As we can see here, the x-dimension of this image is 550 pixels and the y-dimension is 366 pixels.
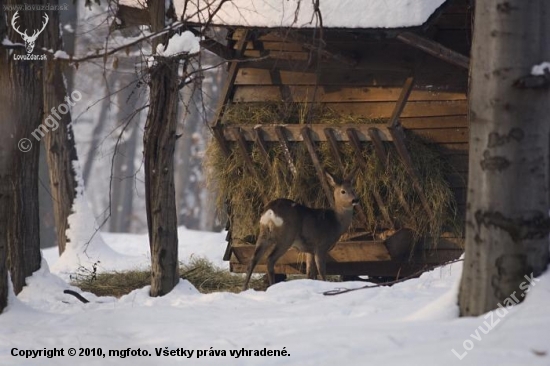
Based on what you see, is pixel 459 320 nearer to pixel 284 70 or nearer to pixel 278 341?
pixel 278 341

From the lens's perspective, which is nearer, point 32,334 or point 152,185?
point 32,334

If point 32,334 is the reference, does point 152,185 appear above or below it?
above

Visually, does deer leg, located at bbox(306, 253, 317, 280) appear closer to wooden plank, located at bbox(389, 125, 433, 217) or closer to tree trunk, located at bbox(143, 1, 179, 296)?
wooden plank, located at bbox(389, 125, 433, 217)

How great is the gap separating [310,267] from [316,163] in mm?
1456

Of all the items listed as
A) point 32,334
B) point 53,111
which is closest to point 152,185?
point 32,334

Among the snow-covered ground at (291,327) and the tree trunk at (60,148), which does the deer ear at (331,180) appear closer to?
the snow-covered ground at (291,327)

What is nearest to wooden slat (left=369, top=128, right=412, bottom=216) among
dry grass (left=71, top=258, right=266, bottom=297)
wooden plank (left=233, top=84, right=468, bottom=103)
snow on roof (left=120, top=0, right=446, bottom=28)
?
wooden plank (left=233, top=84, right=468, bottom=103)

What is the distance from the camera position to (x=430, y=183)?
1142 cm

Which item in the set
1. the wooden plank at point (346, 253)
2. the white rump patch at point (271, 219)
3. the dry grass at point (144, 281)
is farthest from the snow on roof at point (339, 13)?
the dry grass at point (144, 281)

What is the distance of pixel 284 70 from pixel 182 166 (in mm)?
29782

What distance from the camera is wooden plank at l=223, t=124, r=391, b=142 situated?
11.1 meters

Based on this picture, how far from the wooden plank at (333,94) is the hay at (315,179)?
0.15 metres

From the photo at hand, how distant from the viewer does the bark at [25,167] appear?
8.65 meters

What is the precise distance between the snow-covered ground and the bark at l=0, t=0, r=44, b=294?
516 millimetres
